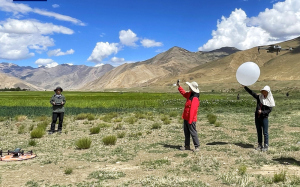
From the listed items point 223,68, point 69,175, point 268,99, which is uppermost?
point 223,68

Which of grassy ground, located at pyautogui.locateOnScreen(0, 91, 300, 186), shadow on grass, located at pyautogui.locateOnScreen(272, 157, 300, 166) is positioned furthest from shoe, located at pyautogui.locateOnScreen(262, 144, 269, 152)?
shadow on grass, located at pyautogui.locateOnScreen(272, 157, 300, 166)

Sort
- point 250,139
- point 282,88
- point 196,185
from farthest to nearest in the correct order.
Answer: point 282,88
point 250,139
point 196,185

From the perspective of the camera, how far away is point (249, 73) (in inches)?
380

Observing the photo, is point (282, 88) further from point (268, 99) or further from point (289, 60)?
point (268, 99)

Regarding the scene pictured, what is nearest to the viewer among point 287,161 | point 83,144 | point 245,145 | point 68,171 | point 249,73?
point 68,171

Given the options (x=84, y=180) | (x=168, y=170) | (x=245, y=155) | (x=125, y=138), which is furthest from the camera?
(x=125, y=138)

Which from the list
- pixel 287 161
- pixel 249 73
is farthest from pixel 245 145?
pixel 249 73

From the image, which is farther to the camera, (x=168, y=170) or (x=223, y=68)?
(x=223, y=68)

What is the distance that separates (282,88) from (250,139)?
268 ft

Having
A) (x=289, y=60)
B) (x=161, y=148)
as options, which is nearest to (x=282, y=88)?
(x=289, y=60)

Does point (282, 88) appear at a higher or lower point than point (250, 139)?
higher

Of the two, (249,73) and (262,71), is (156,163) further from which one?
(262,71)

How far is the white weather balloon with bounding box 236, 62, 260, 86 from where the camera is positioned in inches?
378

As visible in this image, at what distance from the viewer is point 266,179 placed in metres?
7.00
